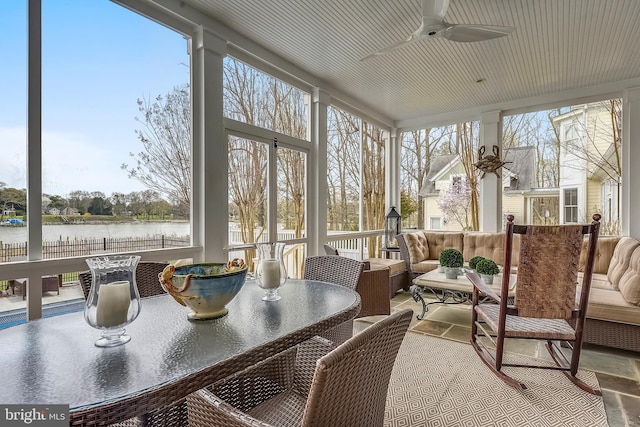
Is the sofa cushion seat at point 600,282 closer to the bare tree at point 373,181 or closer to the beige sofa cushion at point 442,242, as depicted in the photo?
the beige sofa cushion at point 442,242

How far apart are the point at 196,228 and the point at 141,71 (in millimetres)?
1491

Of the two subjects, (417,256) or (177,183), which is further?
(417,256)

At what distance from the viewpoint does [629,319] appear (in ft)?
9.23

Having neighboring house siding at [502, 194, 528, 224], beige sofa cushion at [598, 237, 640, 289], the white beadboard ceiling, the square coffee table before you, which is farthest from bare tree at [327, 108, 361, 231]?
beige sofa cushion at [598, 237, 640, 289]

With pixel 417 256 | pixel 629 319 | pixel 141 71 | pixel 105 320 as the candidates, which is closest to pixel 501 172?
pixel 417 256

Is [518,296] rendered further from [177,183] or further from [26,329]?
[177,183]

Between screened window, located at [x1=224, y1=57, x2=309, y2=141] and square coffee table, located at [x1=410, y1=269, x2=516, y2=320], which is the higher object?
screened window, located at [x1=224, y1=57, x2=309, y2=141]

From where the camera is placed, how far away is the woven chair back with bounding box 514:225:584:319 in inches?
87.4

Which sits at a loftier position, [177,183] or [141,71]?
[141,71]

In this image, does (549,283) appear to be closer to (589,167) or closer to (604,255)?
(604,255)

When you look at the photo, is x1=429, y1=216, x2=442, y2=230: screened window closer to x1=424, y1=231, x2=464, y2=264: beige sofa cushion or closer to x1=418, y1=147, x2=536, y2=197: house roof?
x1=424, y1=231, x2=464, y2=264: beige sofa cushion

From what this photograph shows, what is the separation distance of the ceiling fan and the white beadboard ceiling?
31 centimetres

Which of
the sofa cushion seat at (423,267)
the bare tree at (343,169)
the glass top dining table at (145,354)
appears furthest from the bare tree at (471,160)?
the glass top dining table at (145,354)

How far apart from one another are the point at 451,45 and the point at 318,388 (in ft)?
13.0
